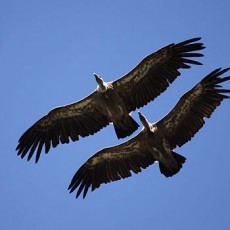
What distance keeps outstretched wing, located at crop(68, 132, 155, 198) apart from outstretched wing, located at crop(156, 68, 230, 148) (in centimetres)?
86

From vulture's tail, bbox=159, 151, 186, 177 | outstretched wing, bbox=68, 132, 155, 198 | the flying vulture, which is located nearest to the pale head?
the flying vulture

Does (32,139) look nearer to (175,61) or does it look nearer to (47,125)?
(47,125)

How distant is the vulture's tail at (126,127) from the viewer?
19859mm

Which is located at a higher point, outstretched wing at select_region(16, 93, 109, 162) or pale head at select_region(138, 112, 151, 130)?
outstretched wing at select_region(16, 93, 109, 162)

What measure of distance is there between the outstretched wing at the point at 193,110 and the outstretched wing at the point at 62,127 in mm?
1735

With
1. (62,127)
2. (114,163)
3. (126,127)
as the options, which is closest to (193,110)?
(126,127)

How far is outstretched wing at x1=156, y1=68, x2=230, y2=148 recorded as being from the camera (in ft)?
65.1

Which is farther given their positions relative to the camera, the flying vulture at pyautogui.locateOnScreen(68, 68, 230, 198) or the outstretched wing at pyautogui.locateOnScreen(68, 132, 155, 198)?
the outstretched wing at pyautogui.locateOnScreen(68, 132, 155, 198)

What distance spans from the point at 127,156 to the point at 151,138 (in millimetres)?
1056

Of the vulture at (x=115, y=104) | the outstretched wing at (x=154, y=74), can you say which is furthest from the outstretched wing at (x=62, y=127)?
the outstretched wing at (x=154, y=74)

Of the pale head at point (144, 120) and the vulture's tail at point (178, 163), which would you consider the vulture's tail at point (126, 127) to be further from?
the vulture's tail at point (178, 163)

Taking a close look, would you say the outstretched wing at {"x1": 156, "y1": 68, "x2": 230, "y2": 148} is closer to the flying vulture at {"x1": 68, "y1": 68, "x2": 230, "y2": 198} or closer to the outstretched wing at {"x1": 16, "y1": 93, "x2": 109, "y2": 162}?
the flying vulture at {"x1": 68, "y1": 68, "x2": 230, "y2": 198}

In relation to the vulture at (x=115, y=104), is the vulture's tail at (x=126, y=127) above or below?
below

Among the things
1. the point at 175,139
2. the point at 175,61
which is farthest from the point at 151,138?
the point at 175,61
